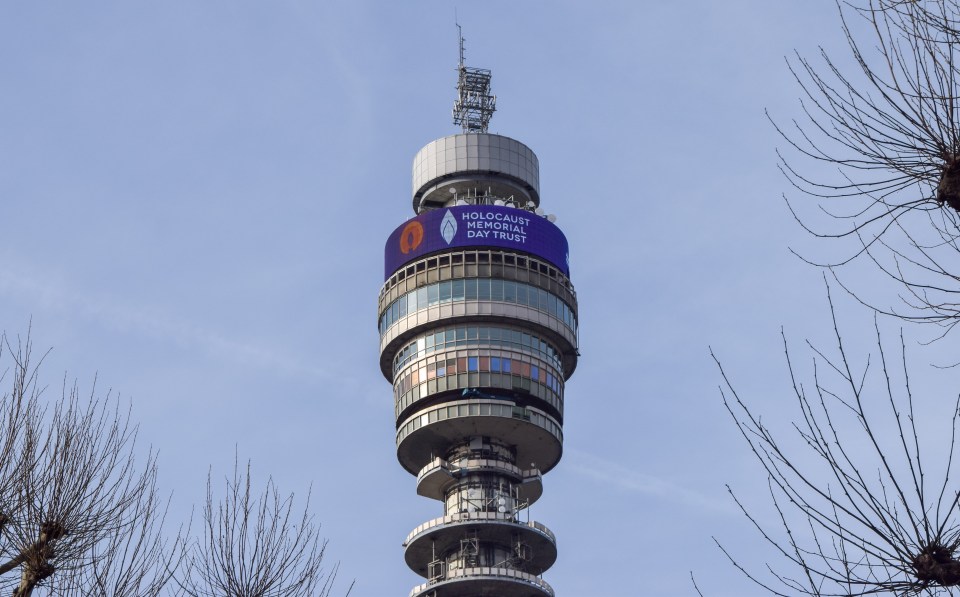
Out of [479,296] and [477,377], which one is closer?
[477,377]

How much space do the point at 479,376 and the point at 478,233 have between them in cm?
1377

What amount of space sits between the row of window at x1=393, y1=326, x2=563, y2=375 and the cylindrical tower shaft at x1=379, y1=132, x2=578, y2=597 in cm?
11

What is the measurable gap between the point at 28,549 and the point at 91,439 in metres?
4.28

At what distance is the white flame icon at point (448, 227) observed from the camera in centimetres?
12738

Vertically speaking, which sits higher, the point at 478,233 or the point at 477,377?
the point at 478,233

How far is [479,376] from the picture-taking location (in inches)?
4803

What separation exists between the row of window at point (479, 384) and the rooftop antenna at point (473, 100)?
34.0 meters

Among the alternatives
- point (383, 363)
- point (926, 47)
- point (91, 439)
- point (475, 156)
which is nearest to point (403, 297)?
point (383, 363)

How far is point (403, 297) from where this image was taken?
420ft

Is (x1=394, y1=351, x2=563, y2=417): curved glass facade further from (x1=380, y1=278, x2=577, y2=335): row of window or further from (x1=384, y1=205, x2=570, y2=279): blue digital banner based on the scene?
(x1=384, y1=205, x2=570, y2=279): blue digital banner

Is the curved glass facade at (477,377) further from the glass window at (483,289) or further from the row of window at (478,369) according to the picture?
the glass window at (483,289)

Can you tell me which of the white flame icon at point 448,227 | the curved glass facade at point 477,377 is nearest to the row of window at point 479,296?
the white flame icon at point 448,227

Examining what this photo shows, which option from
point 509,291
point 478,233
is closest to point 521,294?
point 509,291

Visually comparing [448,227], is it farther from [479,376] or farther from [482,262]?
[479,376]
